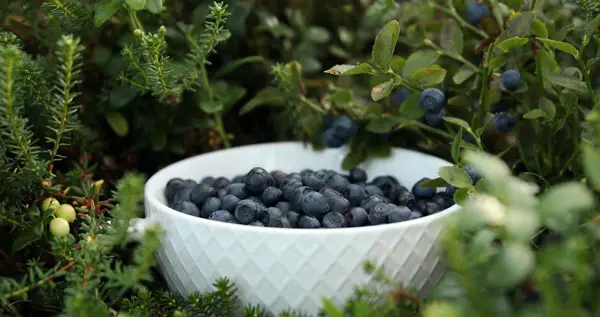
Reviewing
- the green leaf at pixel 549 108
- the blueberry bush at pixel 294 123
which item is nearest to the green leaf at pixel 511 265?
the blueberry bush at pixel 294 123

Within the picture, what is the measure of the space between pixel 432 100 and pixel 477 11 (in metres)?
0.18

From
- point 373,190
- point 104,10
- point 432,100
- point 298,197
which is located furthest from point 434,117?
point 104,10

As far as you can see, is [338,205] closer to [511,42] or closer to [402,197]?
[402,197]

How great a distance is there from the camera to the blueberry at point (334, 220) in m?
0.74

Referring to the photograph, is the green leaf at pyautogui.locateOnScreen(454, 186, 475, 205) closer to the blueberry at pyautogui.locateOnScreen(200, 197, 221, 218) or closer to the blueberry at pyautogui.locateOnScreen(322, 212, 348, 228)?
the blueberry at pyautogui.locateOnScreen(322, 212, 348, 228)

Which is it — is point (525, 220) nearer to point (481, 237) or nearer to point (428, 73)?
point (481, 237)

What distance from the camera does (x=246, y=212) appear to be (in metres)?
0.75

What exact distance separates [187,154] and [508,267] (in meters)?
0.78

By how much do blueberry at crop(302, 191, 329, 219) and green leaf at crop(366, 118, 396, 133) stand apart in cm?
22

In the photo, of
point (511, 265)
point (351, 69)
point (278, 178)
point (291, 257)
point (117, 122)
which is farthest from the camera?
point (117, 122)

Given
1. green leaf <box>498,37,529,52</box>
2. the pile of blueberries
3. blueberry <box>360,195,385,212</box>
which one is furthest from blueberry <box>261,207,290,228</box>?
green leaf <box>498,37,529,52</box>

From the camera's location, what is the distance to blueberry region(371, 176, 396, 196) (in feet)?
2.96

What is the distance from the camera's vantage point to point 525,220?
411 millimetres

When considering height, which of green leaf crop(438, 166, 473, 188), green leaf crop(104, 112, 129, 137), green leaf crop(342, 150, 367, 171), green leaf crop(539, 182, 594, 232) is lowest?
green leaf crop(342, 150, 367, 171)
